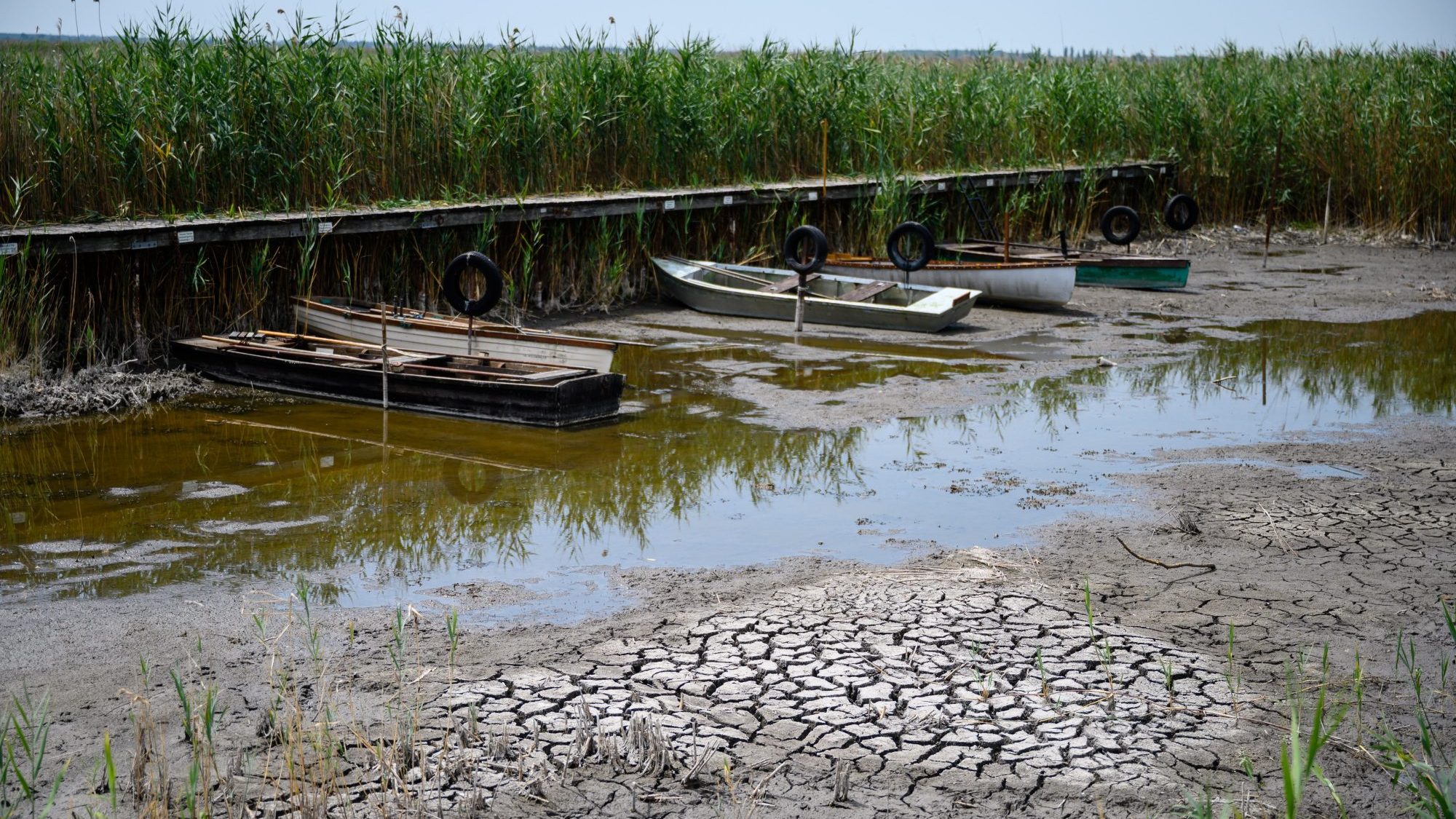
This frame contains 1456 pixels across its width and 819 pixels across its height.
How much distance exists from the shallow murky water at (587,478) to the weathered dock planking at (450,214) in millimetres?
1441

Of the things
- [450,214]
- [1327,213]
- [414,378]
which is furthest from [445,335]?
[1327,213]

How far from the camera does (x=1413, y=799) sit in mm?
3551

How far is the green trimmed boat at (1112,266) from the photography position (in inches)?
569

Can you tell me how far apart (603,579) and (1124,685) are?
7.20 ft

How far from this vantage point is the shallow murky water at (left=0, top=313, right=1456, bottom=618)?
18.6 ft

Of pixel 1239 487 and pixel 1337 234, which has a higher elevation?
pixel 1337 234

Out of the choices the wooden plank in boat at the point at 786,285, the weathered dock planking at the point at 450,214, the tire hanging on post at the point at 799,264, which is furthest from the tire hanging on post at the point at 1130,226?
the tire hanging on post at the point at 799,264

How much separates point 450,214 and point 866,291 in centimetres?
402

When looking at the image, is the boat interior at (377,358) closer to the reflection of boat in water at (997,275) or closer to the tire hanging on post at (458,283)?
the tire hanging on post at (458,283)

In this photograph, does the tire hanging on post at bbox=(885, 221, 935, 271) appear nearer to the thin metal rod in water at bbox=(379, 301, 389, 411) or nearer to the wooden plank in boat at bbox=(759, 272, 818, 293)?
the wooden plank in boat at bbox=(759, 272, 818, 293)

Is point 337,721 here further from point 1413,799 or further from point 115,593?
point 1413,799

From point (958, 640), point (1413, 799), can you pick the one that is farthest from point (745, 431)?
point (1413, 799)

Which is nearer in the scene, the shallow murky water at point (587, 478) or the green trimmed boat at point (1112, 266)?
the shallow murky water at point (587, 478)

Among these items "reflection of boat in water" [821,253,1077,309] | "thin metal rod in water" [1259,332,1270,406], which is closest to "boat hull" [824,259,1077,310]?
"reflection of boat in water" [821,253,1077,309]
